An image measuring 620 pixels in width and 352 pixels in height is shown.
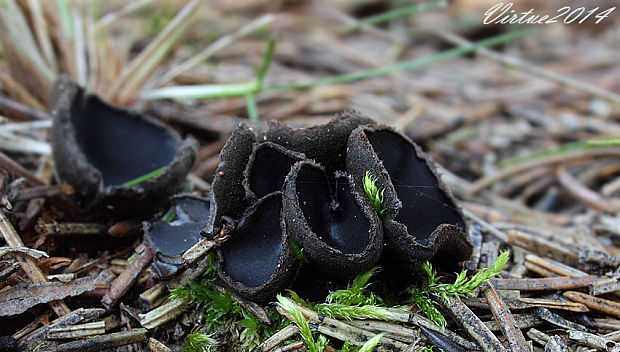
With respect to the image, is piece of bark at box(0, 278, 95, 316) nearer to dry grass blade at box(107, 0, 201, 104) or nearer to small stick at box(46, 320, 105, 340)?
small stick at box(46, 320, 105, 340)

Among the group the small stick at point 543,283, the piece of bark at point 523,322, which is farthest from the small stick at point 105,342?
the small stick at point 543,283

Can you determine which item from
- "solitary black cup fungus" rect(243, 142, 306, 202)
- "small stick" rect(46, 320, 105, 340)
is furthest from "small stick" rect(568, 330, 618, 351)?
"small stick" rect(46, 320, 105, 340)

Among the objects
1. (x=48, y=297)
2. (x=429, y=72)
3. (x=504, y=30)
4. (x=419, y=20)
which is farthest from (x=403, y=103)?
(x=48, y=297)

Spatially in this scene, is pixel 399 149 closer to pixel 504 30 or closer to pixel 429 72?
pixel 429 72

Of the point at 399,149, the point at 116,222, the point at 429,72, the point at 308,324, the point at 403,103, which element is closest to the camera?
the point at 308,324

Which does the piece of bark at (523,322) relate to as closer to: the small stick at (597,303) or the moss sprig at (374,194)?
the small stick at (597,303)

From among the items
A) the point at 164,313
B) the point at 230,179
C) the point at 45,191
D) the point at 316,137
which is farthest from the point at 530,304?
the point at 45,191

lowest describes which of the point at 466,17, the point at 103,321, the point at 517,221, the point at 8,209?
the point at 517,221
